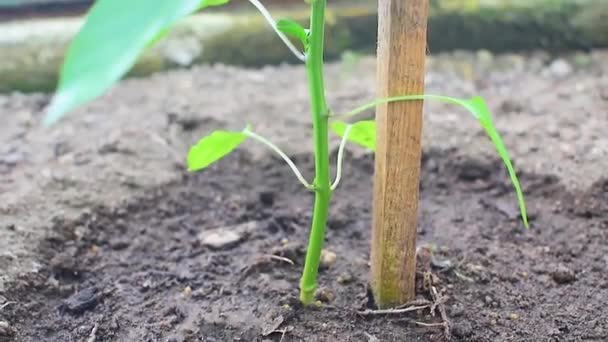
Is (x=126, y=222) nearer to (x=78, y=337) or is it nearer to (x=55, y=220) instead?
(x=55, y=220)

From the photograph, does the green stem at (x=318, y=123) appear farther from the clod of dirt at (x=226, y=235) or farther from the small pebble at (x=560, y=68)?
the small pebble at (x=560, y=68)

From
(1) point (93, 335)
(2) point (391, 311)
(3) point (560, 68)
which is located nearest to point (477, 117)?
(2) point (391, 311)

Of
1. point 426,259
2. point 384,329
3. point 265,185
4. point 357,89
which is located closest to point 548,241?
point 426,259

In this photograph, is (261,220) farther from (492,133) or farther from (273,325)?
(492,133)

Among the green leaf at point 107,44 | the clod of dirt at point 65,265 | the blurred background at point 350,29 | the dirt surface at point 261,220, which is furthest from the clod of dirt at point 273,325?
the blurred background at point 350,29

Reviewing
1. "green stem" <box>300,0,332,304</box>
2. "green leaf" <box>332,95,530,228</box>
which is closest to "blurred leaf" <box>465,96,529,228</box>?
"green leaf" <box>332,95,530,228</box>

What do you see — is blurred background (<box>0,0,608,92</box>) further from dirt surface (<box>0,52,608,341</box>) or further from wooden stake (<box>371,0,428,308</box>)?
wooden stake (<box>371,0,428,308</box>)
